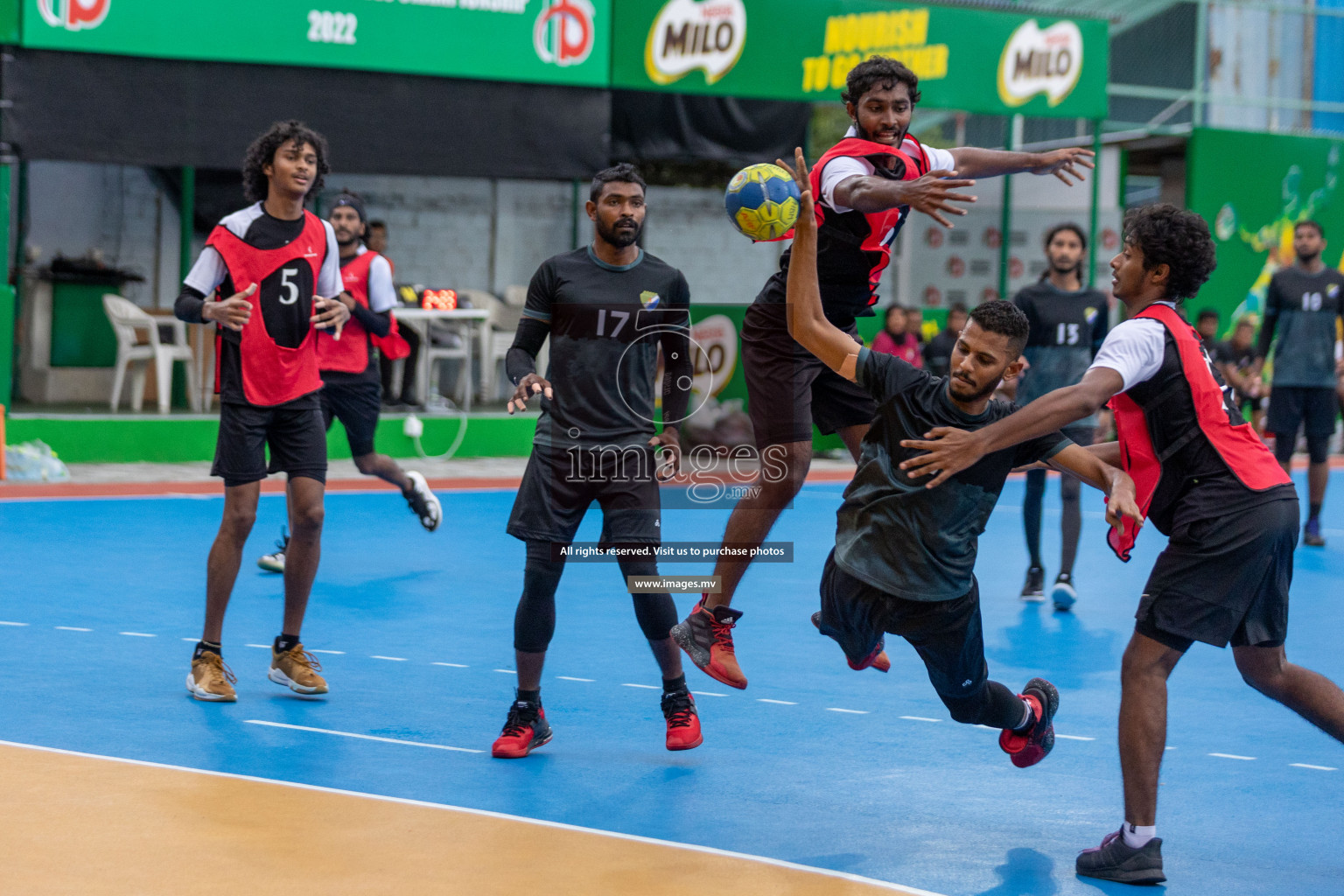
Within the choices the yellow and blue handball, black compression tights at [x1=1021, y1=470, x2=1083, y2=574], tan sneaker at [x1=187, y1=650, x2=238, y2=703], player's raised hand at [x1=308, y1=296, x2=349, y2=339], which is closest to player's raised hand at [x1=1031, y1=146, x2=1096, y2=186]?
the yellow and blue handball

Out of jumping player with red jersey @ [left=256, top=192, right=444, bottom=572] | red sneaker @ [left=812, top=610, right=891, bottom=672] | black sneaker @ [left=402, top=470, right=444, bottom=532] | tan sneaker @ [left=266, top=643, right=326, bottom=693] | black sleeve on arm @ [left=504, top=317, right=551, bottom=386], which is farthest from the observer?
black sneaker @ [left=402, top=470, right=444, bottom=532]

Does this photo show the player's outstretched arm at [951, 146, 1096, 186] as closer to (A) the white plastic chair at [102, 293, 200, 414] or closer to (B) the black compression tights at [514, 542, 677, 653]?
(B) the black compression tights at [514, 542, 677, 653]

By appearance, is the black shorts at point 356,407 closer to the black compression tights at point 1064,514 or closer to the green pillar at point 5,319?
the black compression tights at point 1064,514

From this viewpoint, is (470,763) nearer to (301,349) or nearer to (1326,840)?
(301,349)

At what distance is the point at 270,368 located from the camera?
649 cm

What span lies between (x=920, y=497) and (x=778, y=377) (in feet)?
4.57

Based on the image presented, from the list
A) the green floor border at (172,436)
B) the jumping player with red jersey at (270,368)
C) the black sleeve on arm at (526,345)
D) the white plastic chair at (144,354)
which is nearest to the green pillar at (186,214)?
the white plastic chair at (144,354)

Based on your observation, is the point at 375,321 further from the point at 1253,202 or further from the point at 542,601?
the point at 1253,202

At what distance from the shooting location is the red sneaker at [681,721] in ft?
19.0

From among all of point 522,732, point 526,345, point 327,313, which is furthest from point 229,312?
point 522,732

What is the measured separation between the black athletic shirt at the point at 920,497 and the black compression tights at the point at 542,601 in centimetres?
116

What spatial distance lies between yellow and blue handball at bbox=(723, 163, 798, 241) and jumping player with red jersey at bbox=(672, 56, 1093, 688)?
6.5 inches

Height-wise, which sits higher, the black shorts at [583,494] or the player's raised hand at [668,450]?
the player's raised hand at [668,450]

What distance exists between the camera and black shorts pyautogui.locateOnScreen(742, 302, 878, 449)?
6.04 metres
